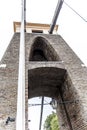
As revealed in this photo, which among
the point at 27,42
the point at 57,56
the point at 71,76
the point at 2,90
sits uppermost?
the point at 27,42

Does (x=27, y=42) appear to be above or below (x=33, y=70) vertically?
above

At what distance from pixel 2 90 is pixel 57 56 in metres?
2.95

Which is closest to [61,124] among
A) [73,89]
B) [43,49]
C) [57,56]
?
[73,89]

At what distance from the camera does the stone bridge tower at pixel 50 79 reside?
15.8 feet

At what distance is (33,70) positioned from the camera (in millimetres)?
6168

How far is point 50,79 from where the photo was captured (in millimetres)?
6848

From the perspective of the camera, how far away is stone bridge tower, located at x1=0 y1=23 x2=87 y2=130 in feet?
15.8

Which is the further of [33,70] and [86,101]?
[33,70]

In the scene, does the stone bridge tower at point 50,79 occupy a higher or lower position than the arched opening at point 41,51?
lower

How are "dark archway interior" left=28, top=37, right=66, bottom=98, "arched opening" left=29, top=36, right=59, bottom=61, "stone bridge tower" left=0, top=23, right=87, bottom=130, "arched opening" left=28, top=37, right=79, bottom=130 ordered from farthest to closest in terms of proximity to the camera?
"arched opening" left=29, top=36, right=59, bottom=61, "dark archway interior" left=28, top=37, right=66, bottom=98, "arched opening" left=28, top=37, right=79, bottom=130, "stone bridge tower" left=0, top=23, right=87, bottom=130

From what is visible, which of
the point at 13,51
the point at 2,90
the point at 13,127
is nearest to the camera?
the point at 13,127

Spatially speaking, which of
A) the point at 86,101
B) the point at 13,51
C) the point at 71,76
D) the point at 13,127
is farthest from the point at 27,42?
the point at 13,127

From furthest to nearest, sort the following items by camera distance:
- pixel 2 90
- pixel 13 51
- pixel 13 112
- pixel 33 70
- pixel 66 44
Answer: pixel 66 44
pixel 13 51
pixel 33 70
pixel 2 90
pixel 13 112

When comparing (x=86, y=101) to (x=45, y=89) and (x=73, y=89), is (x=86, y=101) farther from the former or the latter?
(x=45, y=89)
